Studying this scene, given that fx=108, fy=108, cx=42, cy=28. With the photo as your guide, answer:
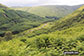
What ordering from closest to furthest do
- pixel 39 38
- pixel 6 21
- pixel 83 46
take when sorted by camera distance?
pixel 83 46, pixel 39 38, pixel 6 21

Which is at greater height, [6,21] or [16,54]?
[16,54]

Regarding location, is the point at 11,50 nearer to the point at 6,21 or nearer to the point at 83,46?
the point at 83,46

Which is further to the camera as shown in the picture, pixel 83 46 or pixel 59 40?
pixel 59 40

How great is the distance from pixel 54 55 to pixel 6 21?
589 ft

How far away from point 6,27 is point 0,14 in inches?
1613

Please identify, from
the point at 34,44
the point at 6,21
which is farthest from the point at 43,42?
the point at 6,21

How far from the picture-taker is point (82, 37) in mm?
15508

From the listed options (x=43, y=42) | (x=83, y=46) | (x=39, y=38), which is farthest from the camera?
(x=39, y=38)

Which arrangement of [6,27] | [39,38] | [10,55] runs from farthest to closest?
1. [6,27]
2. [39,38]
3. [10,55]

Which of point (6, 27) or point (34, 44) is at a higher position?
point (34, 44)

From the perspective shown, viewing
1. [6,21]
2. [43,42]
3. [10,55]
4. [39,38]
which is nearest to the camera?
[10,55]

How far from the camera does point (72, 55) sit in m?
11.4

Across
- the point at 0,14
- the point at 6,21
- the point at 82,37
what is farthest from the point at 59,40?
the point at 0,14

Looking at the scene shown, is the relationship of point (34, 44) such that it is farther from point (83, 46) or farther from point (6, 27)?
point (6, 27)
